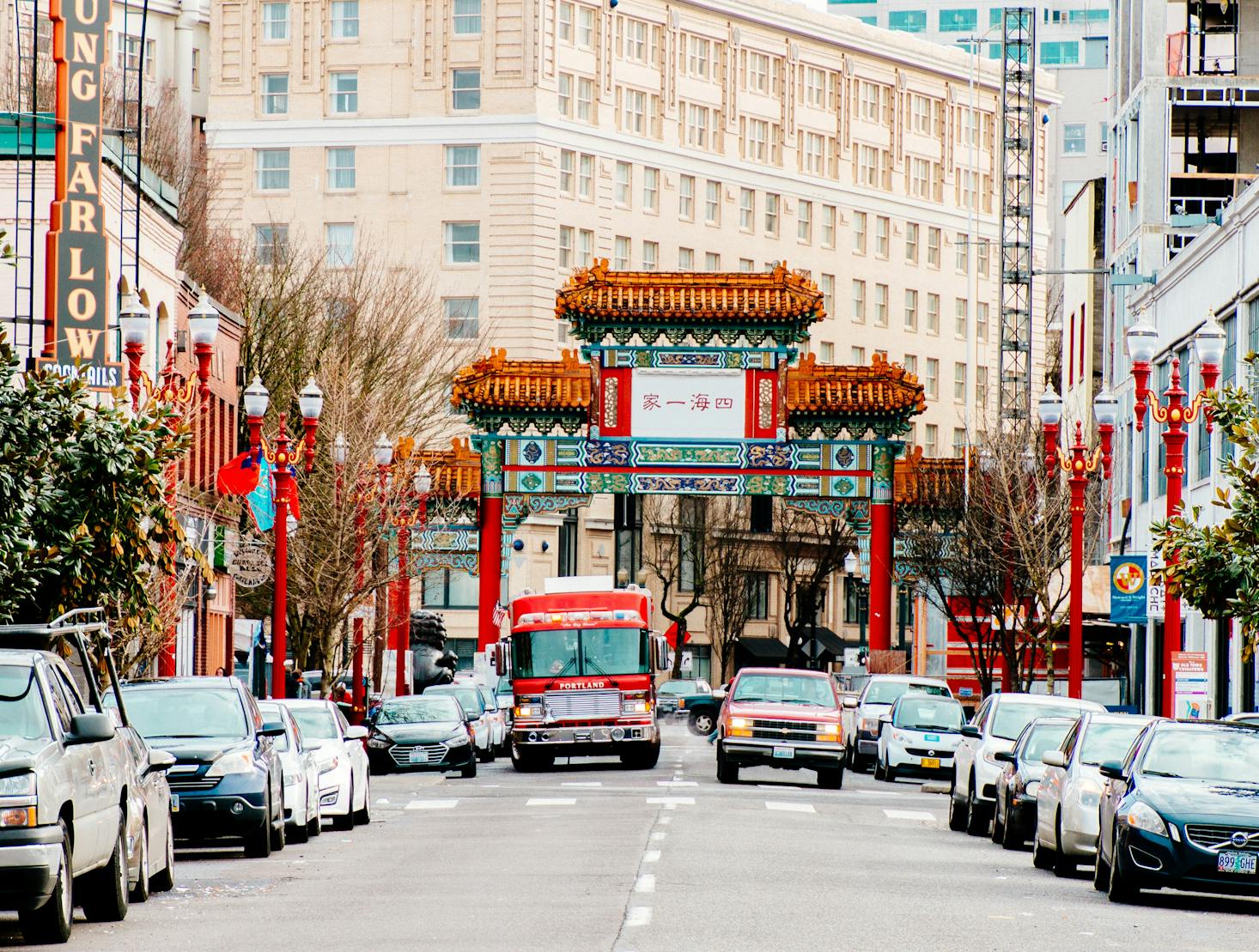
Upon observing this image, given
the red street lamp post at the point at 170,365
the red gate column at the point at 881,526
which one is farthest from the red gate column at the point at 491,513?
the red street lamp post at the point at 170,365

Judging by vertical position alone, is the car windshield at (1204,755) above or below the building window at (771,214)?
below

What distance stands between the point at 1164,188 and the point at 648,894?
39.6 metres

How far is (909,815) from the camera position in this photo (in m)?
30.7

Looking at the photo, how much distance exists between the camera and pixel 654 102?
342 feet

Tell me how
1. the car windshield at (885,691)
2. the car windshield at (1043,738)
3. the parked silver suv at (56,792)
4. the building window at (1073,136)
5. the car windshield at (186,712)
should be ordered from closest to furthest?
1. the parked silver suv at (56,792)
2. the car windshield at (186,712)
3. the car windshield at (1043,738)
4. the car windshield at (885,691)
5. the building window at (1073,136)

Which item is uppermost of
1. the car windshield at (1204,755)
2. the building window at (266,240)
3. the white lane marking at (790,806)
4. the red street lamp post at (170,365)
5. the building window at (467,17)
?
the building window at (467,17)

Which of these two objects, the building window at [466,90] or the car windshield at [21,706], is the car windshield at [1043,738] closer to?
the car windshield at [21,706]

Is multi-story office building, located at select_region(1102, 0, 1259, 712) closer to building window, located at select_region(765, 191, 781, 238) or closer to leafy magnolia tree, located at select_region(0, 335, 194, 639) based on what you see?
leafy magnolia tree, located at select_region(0, 335, 194, 639)

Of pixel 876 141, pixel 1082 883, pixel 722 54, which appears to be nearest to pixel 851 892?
pixel 1082 883

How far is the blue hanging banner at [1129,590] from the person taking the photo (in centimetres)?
3269

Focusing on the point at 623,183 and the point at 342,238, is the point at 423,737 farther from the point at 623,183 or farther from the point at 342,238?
the point at 623,183

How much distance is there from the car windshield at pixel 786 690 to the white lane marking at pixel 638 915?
19886 millimetres

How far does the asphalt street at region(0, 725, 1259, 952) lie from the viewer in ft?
48.6

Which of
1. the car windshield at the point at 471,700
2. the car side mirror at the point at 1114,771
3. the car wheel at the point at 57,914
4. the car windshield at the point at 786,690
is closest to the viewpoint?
the car wheel at the point at 57,914
